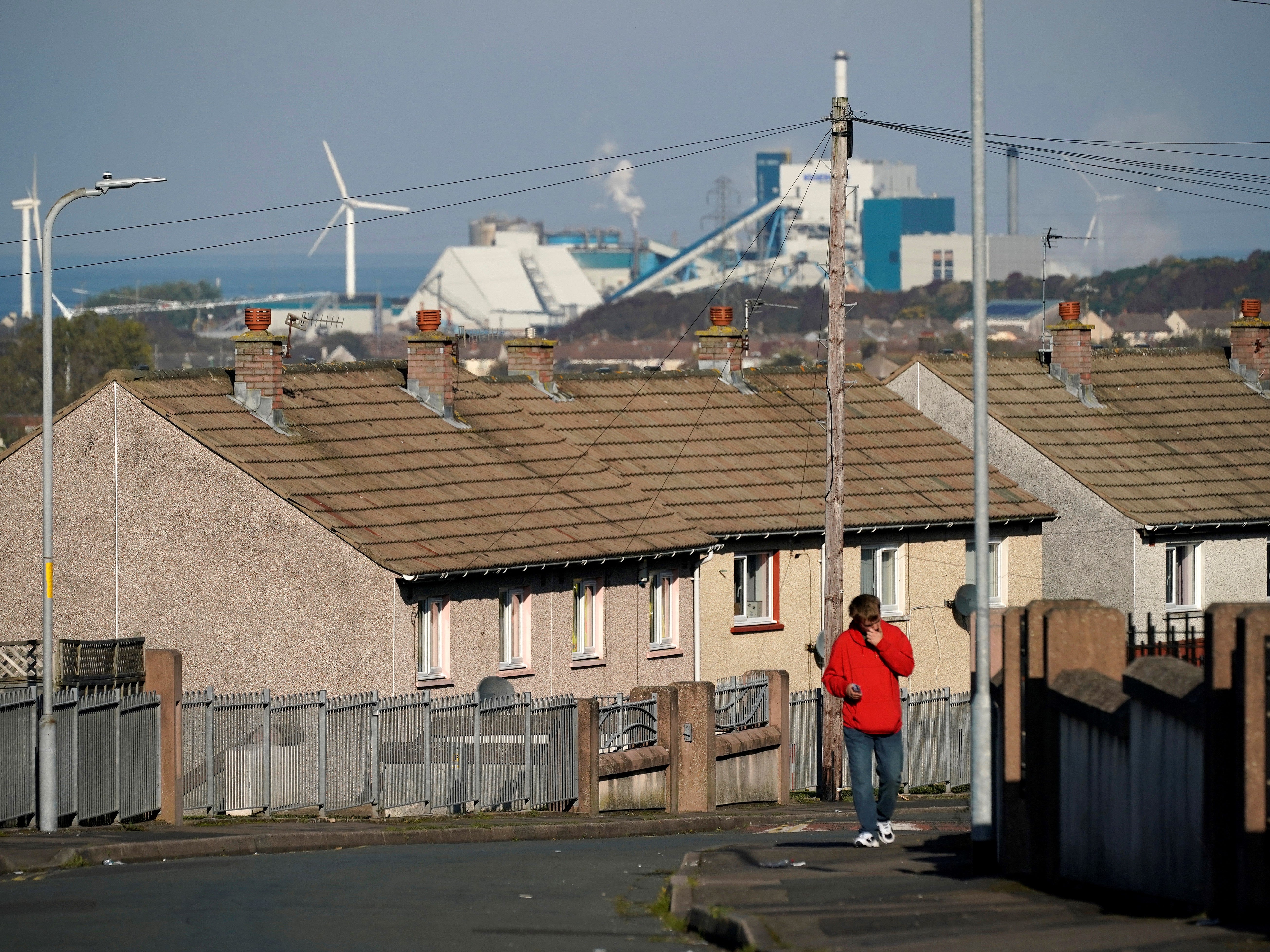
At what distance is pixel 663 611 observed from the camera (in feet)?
106

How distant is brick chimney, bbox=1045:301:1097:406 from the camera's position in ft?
138

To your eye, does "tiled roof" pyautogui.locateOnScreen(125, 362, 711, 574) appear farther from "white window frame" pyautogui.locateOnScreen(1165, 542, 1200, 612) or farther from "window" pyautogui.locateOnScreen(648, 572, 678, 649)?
"white window frame" pyautogui.locateOnScreen(1165, 542, 1200, 612)

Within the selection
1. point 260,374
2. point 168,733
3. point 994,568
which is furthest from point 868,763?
point 994,568

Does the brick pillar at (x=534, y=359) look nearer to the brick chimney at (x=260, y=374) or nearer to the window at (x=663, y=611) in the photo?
the window at (x=663, y=611)

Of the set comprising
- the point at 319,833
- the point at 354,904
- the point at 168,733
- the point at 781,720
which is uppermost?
the point at 168,733

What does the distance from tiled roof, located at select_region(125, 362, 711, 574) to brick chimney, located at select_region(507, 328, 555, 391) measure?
2.37 meters

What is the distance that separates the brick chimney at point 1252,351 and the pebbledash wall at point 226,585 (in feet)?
61.7

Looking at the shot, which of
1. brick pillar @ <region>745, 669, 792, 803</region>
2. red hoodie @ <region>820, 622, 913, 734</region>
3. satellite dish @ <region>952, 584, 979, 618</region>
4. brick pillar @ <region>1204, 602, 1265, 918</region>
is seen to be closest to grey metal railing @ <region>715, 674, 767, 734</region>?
brick pillar @ <region>745, 669, 792, 803</region>

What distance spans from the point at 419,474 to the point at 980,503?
1727 cm

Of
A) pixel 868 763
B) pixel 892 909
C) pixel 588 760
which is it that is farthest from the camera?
pixel 588 760

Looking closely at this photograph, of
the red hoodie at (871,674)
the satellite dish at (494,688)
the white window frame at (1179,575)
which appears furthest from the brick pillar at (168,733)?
the white window frame at (1179,575)

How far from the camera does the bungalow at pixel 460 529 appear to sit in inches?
1098

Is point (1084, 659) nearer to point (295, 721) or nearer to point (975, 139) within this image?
point (975, 139)

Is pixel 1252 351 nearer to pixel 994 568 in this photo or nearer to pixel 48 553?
pixel 994 568
